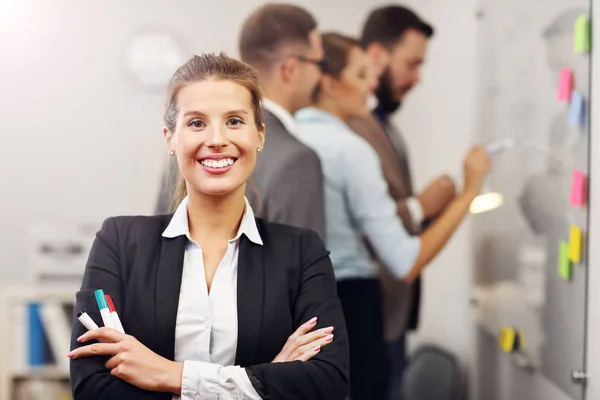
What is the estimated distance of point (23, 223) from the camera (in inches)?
116

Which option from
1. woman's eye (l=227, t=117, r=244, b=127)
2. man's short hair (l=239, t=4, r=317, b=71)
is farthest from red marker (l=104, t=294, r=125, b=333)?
man's short hair (l=239, t=4, r=317, b=71)

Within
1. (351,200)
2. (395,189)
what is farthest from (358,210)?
(395,189)

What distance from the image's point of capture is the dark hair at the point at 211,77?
5.70 ft

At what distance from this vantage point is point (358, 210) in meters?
3.01

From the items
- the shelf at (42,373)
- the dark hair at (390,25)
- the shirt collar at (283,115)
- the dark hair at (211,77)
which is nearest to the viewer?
the dark hair at (211,77)

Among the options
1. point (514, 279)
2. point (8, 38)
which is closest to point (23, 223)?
point (8, 38)

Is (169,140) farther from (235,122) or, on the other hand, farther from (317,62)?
(317,62)

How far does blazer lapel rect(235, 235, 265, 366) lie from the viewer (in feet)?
5.51

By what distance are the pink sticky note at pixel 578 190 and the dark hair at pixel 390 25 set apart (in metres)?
0.80

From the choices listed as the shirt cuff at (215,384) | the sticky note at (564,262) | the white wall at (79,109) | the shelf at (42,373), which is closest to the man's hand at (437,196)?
the sticky note at (564,262)

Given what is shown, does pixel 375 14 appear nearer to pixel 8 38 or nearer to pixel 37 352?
pixel 8 38

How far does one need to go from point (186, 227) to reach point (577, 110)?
1.67 meters

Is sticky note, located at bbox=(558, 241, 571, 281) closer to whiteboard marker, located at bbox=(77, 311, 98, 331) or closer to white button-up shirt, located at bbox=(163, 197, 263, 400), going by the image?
white button-up shirt, located at bbox=(163, 197, 263, 400)

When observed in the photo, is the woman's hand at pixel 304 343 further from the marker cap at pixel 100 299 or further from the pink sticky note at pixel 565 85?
the pink sticky note at pixel 565 85
